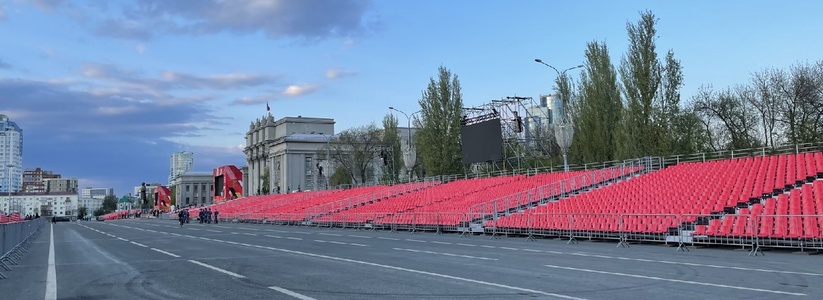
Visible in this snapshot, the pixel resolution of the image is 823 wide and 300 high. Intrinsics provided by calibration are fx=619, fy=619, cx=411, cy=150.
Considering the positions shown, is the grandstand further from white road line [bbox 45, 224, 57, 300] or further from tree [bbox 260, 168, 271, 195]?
tree [bbox 260, 168, 271, 195]

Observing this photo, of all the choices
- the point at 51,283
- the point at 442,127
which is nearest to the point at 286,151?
the point at 442,127

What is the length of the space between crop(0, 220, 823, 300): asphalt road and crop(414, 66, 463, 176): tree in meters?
40.3

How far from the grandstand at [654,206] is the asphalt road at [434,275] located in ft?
3.81

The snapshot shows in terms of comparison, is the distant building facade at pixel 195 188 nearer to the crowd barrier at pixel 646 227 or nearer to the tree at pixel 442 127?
the tree at pixel 442 127

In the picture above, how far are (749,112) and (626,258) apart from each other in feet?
143

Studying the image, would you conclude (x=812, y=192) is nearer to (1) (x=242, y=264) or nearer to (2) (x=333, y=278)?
(2) (x=333, y=278)

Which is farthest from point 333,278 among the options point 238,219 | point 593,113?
point 238,219

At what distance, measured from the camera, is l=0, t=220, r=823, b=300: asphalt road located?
10609 millimetres

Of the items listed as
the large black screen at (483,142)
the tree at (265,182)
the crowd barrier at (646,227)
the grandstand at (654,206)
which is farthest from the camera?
the tree at (265,182)

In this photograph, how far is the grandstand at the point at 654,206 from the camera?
19.1 metres

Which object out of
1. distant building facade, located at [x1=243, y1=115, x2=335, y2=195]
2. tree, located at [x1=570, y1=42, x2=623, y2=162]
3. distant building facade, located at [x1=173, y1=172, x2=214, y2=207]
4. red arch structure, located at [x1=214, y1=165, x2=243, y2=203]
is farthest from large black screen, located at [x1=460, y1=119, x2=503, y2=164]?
distant building facade, located at [x1=173, y1=172, x2=214, y2=207]

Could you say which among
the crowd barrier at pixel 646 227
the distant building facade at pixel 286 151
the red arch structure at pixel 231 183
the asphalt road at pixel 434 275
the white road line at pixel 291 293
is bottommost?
the asphalt road at pixel 434 275

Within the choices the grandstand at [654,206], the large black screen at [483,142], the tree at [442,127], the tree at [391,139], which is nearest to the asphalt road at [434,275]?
the grandstand at [654,206]

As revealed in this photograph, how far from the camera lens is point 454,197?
139ft
